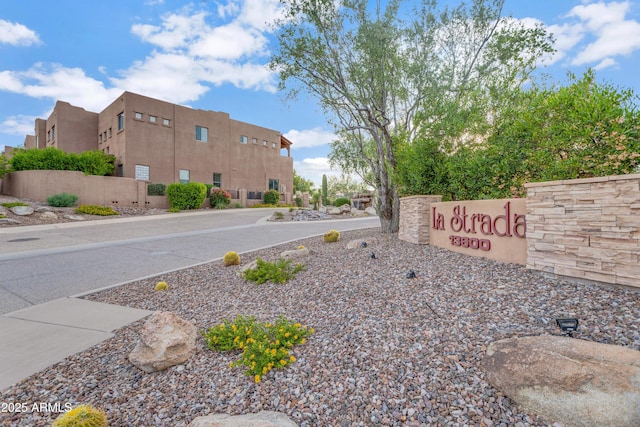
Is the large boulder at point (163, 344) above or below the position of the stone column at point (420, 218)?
below

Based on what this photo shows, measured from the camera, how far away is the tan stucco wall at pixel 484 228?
4.89 m

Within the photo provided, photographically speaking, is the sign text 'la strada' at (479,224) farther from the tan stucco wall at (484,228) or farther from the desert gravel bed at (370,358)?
the desert gravel bed at (370,358)

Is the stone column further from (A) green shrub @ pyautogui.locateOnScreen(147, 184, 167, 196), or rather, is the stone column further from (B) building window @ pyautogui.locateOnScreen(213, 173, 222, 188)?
(B) building window @ pyautogui.locateOnScreen(213, 173, 222, 188)

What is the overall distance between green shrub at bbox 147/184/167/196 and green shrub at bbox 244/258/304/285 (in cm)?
2037

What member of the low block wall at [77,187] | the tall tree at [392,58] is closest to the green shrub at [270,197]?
the low block wall at [77,187]

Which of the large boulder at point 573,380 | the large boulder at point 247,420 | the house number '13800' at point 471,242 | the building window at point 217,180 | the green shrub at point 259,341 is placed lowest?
the large boulder at point 247,420

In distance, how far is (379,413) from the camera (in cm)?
226

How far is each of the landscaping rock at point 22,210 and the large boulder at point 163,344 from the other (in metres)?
17.3

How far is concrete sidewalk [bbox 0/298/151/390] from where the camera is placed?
10.3ft

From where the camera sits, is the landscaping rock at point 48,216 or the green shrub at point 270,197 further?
the green shrub at point 270,197

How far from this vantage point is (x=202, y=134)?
2708 cm

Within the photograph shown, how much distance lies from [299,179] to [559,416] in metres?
45.9

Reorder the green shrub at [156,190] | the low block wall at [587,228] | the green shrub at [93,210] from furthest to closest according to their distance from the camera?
1. the green shrub at [156,190]
2. the green shrub at [93,210]
3. the low block wall at [587,228]

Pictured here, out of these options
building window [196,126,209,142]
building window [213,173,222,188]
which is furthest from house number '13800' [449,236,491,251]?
building window [196,126,209,142]
